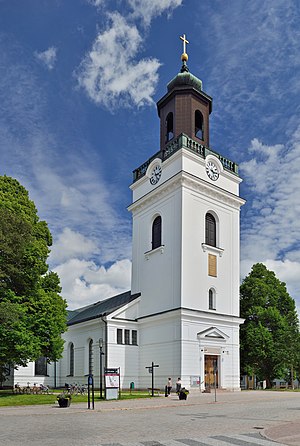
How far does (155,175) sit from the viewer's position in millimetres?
41219

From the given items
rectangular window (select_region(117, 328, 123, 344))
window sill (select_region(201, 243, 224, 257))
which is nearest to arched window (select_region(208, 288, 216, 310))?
window sill (select_region(201, 243, 224, 257))

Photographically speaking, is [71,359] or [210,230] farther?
[71,359]

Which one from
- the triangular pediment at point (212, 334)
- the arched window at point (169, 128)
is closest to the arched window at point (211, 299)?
the triangular pediment at point (212, 334)

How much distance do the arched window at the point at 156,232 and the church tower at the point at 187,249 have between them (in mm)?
85

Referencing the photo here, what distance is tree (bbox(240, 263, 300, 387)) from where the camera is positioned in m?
42.8

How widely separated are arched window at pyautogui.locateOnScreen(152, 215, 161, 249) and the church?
0.09 metres

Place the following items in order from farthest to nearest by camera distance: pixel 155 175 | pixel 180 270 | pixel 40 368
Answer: pixel 40 368
pixel 155 175
pixel 180 270

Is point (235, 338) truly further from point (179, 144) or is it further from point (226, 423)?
point (226, 423)

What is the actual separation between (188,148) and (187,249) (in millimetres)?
8091

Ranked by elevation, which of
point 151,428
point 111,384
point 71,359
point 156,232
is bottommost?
point 71,359

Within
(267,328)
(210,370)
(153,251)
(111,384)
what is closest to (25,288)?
(111,384)

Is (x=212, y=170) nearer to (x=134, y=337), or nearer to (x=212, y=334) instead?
(x=212, y=334)

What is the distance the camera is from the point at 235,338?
38.0 meters

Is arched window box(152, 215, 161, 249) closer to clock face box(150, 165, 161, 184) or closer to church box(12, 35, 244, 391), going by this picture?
church box(12, 35, 244, 391)
